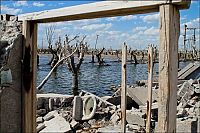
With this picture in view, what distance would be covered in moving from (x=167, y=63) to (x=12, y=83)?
2066 millimetres

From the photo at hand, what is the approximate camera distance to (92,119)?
8602 mm

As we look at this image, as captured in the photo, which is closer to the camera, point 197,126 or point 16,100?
point 16,100

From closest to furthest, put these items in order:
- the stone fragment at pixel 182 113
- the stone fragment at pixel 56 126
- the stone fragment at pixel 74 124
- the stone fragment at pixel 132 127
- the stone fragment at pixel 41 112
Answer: the stone fragment at pixel 56 126 < the stone fragment at pixel 132 127 < the stone fragment at pixel 74 124 < the stone fragment at pixel 182 113 < the stone fragment at pixel 41 112

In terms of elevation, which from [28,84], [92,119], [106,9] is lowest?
[92,119]

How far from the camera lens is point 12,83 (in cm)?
388

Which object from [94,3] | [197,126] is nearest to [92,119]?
[197,126]

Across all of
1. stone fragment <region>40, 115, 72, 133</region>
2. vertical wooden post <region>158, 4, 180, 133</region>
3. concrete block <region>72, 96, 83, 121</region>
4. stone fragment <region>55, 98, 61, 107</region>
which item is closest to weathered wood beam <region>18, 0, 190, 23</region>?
vertical wooden post <region>158, 4, 180, 133</region>

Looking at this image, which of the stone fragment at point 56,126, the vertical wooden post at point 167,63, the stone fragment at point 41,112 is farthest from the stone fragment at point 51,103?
the vertical wooden post at point 167,63

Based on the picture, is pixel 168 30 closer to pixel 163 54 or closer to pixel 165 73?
pixel 163 54

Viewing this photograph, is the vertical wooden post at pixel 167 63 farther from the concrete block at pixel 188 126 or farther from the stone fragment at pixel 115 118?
the stone fragment at pixel 115 118

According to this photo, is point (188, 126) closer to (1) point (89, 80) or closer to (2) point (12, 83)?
(2) point (12, 83)

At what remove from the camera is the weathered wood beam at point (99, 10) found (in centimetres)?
298

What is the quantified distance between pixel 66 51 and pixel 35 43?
45.3ft

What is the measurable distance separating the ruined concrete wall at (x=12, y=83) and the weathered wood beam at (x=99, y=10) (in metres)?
0.25
